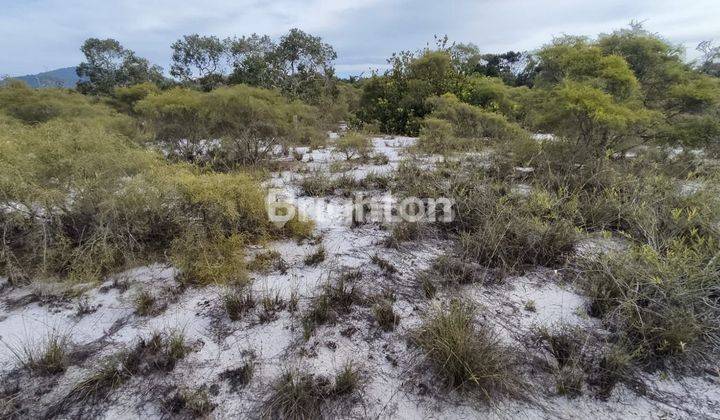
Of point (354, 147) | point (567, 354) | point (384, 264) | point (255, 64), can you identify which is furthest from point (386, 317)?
point (255, 64)

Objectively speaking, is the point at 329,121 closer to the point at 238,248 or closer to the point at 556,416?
the point at 238,248

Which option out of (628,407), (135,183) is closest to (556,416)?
(628,407)

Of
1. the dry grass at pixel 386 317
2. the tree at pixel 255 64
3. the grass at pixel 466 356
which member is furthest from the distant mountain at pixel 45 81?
the grass at pixel 466 356

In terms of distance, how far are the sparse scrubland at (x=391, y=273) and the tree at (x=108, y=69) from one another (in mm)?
15632

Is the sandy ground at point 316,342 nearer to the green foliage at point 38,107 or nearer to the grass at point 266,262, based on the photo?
the grass at point 266,262

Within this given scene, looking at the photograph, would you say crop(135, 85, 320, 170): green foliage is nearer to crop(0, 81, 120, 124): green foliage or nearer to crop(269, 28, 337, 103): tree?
crop(0, 81, 120, 124): green foliage

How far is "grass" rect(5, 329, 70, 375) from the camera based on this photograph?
1.96 meters

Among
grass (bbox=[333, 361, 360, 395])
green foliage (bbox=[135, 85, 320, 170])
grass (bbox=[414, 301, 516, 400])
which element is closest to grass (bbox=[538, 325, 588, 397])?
grass (bbox=[414, 301, 516, 400])

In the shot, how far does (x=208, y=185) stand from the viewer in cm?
328

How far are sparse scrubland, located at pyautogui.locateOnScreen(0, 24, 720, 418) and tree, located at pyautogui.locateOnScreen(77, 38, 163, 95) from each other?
1563 cm

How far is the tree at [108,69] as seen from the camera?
1745 cm

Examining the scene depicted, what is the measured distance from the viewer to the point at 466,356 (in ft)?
6.16

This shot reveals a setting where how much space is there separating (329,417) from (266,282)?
1297 mm

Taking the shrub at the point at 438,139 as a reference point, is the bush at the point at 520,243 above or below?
below
